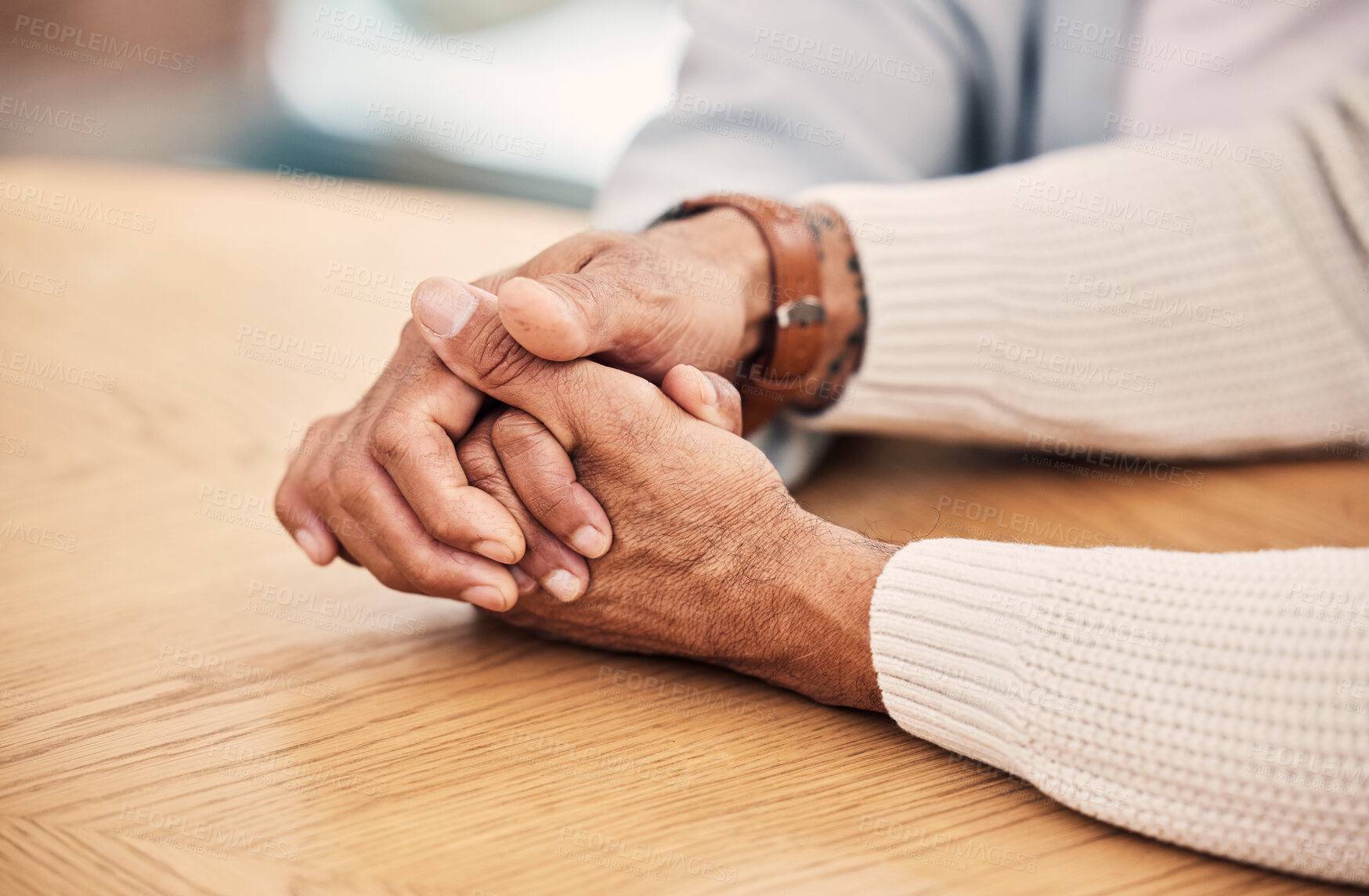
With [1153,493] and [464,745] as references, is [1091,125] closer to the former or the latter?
[1153,493]

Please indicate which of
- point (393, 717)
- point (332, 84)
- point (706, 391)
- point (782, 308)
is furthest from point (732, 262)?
point (332, 84)

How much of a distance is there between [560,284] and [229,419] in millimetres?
509

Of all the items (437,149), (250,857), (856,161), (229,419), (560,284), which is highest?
(437,149)

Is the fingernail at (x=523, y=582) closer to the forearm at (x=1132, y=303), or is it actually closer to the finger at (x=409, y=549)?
the finger at (x=409, y=549)

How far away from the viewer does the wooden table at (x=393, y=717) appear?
466 mm

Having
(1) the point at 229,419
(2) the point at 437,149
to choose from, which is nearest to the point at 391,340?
(1) the point at 229,419

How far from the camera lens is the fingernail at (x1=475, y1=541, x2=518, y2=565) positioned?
59 cm

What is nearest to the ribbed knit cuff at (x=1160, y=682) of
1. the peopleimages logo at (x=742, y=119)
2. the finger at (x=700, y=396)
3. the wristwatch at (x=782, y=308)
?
the finger at (x=700, y=396)

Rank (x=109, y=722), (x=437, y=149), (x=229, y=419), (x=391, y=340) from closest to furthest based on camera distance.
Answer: (x=109, y=722) → (x=229, y=419) → (x=391, y=340) → (x=437, y=149)

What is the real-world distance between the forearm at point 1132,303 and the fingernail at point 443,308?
0.31 meters

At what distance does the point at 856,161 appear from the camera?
3.31 feet

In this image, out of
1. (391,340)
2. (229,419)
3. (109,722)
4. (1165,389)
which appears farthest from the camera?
(391,340)

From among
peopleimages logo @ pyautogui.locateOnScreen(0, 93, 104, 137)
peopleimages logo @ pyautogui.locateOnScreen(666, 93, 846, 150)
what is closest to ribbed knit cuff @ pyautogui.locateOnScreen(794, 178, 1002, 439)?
peopleimages logo @ pyautogui.locateOnScreen(666, 93, 846, 150)

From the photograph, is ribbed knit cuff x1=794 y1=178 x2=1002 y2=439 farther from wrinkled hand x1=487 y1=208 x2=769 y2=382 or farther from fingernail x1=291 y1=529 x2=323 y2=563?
fingernail x1=291 y1=529 x2=323 y2=563
